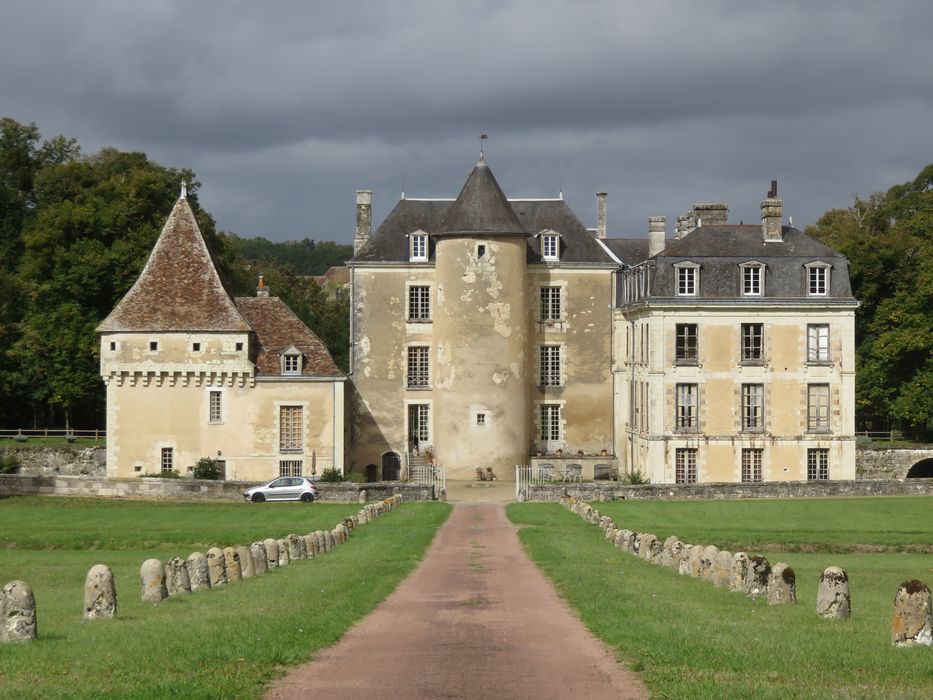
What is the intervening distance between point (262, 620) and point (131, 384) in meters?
34.7

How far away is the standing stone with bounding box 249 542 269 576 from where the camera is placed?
20094mm

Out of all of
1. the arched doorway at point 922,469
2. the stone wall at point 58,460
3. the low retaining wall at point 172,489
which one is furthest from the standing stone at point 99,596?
the arched doorway at point 922,469

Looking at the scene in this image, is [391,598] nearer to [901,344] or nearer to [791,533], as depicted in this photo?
[791,533]

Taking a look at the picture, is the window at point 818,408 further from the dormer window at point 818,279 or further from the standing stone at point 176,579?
the standing stone at point 176,579

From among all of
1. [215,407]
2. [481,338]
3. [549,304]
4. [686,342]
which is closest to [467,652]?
[686,342]

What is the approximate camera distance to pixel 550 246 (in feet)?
175

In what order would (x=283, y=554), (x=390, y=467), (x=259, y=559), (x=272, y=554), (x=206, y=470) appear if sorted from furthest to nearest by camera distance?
(x=390, y=467)
(x=206, y=470)
(x=283, y=554)
(x=272, y=554)
(x=259, y=559)

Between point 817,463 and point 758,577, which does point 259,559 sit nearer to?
point 758,577

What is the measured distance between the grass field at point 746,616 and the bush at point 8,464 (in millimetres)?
25777

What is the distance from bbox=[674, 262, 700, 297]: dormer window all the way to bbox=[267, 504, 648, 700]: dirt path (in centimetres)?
2821

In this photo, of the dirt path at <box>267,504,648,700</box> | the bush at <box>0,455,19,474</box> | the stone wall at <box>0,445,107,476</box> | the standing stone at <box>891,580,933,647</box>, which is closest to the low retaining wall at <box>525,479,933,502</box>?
the stone wall at <box>0,445,107,476</box>

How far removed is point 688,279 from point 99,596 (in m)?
34.7

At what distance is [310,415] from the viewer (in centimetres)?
4812

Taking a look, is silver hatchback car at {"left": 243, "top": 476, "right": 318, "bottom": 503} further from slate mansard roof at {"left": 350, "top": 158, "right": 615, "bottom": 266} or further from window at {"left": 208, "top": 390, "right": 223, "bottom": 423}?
slate mansard roof at {"left": 350, "top": 158, "right": 615, "bottom": 266}
